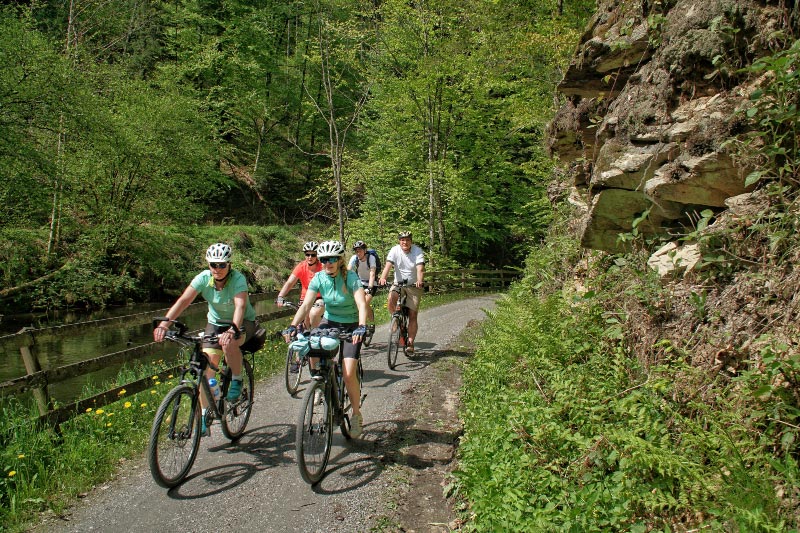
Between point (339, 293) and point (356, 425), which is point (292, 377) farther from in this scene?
point (339, 293)

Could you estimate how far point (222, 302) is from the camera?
5539mm

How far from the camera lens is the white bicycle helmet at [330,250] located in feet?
18.2

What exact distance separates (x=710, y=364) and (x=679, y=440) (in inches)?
28.3

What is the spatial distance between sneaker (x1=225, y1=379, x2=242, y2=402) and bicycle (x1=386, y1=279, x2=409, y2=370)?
3.49 meters

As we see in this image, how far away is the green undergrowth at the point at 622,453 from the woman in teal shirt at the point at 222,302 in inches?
102

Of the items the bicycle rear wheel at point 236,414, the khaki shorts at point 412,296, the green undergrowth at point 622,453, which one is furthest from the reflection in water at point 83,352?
the green undergrowth at point 622,453

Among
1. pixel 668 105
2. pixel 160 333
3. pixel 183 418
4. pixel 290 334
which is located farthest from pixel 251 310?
pixel 668 105

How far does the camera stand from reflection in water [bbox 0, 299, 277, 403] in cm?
977

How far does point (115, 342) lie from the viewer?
582 inches

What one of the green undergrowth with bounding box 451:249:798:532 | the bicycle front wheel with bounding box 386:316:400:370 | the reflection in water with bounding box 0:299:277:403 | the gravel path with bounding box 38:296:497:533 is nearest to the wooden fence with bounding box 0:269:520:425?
the reflection in water with bounding box 0:299:277:403

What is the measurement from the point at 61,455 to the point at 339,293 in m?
3.15

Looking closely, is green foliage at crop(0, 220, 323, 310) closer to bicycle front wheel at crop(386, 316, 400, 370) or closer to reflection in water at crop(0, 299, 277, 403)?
reflection in water at crop(0, 299, 277, 403)

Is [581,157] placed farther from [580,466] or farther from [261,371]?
[261,371]

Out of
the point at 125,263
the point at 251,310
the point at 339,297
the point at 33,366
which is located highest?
the point at 125,263
